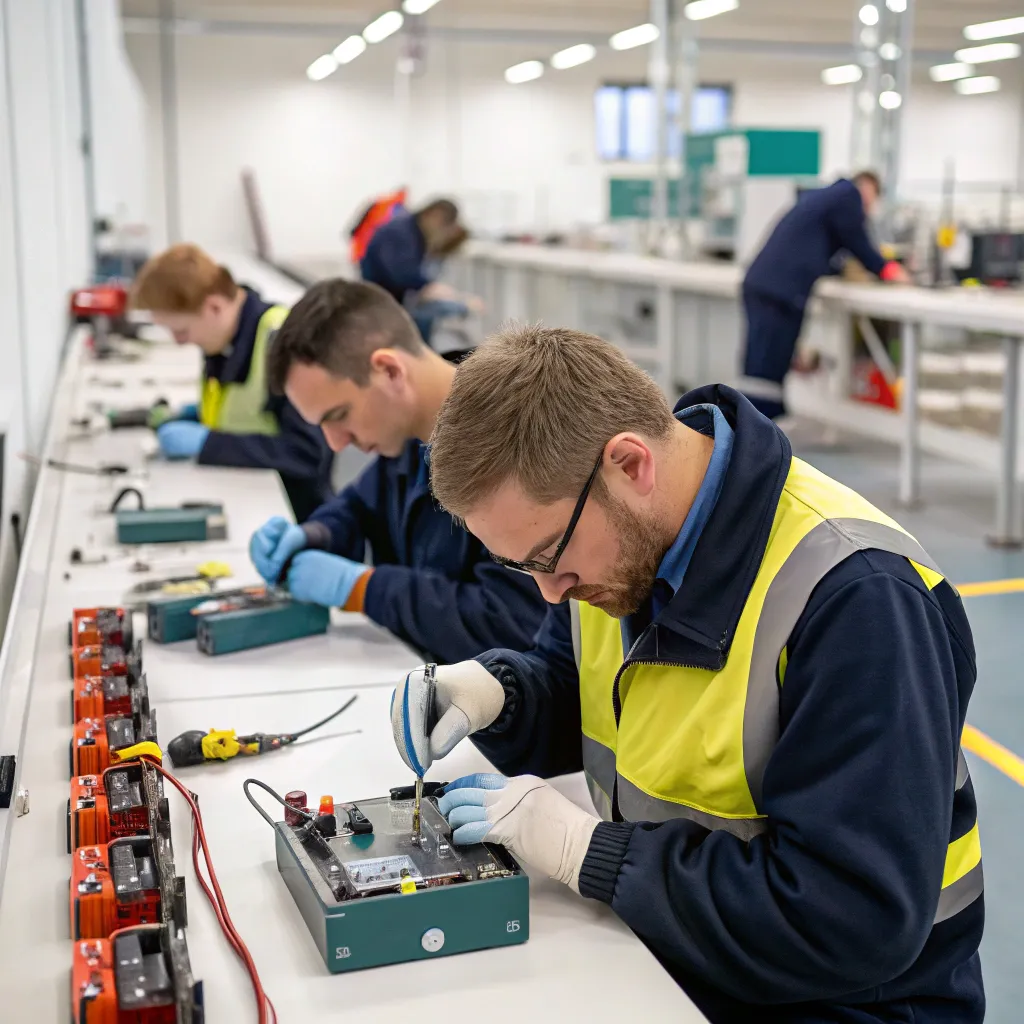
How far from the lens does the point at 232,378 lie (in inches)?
128

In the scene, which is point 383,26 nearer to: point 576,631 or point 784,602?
point 576,631

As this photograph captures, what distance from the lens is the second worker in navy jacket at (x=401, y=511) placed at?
192cm

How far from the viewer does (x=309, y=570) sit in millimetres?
1961

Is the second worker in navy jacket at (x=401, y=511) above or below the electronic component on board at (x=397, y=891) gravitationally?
above

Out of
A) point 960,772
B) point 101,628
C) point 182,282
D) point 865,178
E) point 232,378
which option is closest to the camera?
point 960,772

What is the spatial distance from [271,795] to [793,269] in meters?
4.57

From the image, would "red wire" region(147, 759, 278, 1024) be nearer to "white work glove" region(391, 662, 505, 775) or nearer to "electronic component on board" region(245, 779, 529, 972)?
"electronic component on board" region(245, 779, 529, 972)

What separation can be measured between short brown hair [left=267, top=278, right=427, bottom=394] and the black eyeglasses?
3.02ft

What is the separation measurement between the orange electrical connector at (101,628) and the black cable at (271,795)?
44cm

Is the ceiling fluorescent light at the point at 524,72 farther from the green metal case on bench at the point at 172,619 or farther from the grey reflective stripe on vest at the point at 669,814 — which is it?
the grey reflective stripe on vest at the point at 669,814

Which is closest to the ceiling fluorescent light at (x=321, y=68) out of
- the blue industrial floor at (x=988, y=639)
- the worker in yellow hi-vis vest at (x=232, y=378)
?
the blue industrial floor at (x=988, y=639)

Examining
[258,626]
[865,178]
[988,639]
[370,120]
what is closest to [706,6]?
[865,178]

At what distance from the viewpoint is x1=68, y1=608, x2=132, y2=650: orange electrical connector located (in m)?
1.75

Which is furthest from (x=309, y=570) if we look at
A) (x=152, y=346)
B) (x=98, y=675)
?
(x=152, y=346)
